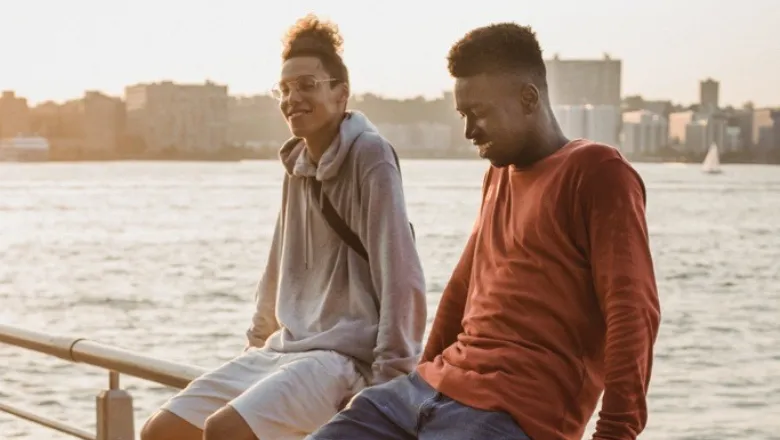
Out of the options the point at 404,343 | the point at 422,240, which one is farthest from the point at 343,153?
the point at 422,240

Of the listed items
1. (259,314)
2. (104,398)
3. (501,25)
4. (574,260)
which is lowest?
(104,398)

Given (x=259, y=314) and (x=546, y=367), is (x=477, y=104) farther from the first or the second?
(x=259, y=314)

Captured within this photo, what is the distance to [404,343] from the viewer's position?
3244 mm

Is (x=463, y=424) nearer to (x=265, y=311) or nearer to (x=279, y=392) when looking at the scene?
(x=279, y=392)

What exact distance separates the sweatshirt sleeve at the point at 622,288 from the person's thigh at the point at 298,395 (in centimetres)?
105

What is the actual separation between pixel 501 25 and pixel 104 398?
2070mm

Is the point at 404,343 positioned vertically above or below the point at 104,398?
above

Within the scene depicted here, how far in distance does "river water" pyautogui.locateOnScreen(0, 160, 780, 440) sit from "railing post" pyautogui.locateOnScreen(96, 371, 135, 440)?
10.7m

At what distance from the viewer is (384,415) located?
8.60 ft

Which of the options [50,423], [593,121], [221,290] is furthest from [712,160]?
[50,423]

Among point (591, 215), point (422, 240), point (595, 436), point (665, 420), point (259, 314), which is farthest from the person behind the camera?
point (422, 240)

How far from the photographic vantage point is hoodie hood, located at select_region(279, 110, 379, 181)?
3.40 metres

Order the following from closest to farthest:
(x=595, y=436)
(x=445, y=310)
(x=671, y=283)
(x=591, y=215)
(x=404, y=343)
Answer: (x=595, y=436), (x=591, y=215), (x=445, y=310), (x=404, y=343), (x=671, y=283)

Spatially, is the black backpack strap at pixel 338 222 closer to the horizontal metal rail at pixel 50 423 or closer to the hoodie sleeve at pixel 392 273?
the hoodie sleeve at pixel 392 273
